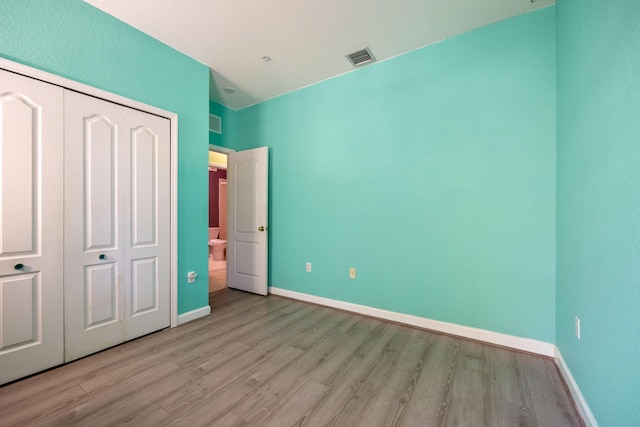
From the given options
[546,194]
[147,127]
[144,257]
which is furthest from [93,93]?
[546,194]

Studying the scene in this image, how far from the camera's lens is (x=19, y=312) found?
1.65 m

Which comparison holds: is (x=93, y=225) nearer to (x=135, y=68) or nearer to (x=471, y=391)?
(x=135, y=68)

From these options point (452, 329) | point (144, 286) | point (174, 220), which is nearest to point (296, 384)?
point (452, 329)

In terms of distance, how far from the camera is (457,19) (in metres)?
2.10

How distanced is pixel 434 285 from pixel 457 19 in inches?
95.8

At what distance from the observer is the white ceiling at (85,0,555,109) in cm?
196

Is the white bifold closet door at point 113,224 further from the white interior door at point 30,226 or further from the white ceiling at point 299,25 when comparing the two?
the white ceiling at point 299,25

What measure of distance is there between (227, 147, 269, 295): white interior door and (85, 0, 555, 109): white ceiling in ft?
4.00

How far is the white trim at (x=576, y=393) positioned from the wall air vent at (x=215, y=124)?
4.51 metres

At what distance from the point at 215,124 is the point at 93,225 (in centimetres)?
225

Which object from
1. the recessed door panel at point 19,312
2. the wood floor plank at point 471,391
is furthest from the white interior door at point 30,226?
the wood floor plank at point 471,391

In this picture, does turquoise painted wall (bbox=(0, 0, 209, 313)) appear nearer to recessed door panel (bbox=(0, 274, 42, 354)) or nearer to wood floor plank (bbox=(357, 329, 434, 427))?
recessed door panel (bbox=(0, 274, 42, 354))

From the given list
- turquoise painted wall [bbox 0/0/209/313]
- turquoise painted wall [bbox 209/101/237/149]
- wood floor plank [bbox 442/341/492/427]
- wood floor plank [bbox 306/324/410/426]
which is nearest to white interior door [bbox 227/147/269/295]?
turquoise painted wall [bbox 209/101/237/149]

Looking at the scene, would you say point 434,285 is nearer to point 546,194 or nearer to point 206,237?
point 546,194
